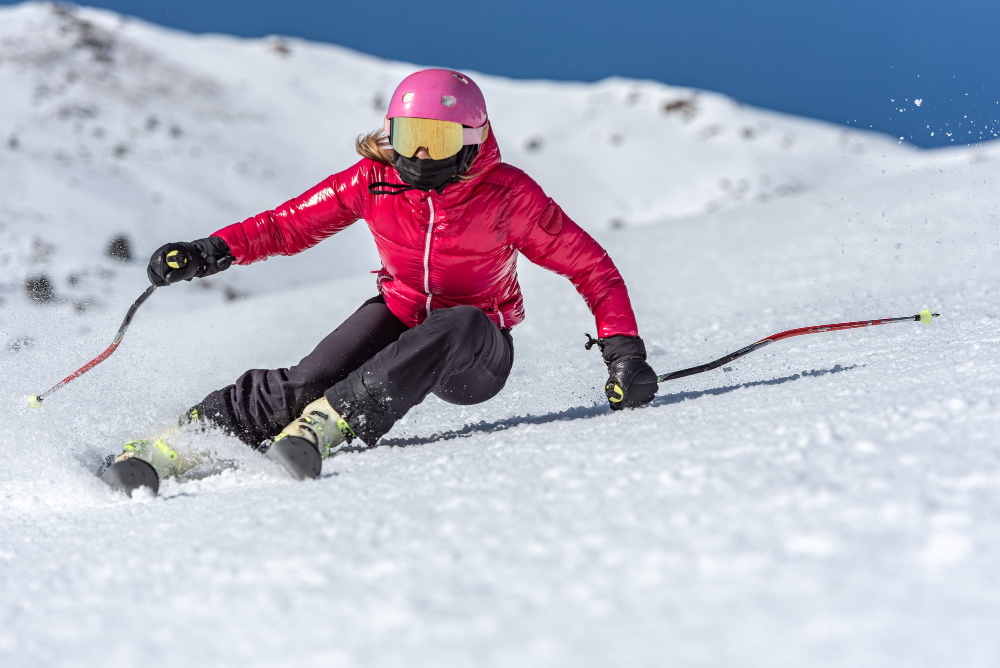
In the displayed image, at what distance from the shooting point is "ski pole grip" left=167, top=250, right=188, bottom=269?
2355mm

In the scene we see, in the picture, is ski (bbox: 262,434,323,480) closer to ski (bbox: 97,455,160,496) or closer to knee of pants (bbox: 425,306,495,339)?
ski (bbox: 97,455,160,496)

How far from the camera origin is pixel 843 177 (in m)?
34.6

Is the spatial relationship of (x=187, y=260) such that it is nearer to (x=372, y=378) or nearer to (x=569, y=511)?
(x=372, y=378)

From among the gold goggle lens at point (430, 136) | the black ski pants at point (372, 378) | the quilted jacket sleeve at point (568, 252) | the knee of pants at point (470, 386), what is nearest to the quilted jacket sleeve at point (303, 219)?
the gold goggle lens at point (430, 136)

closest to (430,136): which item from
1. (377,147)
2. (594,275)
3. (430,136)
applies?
(430,136)

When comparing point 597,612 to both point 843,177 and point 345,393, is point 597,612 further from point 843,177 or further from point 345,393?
point 843,177

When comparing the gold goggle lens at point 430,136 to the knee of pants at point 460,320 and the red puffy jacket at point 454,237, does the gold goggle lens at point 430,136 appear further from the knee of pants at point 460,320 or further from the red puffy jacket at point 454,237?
the knee of pants at point 460,320

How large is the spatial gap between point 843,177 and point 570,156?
12.8 meters

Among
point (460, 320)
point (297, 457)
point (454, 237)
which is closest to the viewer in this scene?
point (297, 457)

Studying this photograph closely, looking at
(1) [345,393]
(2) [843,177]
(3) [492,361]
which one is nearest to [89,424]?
(1) [345,393]

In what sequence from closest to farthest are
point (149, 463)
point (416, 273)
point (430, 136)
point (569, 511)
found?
point (569, 511) < point (149, 463) < point (430, 136) < point (416, 273)

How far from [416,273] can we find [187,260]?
2.41ft

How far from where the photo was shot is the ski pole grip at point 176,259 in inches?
92.7

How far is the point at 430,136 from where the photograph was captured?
2230 mm
